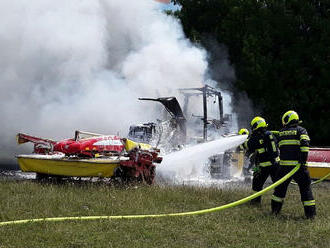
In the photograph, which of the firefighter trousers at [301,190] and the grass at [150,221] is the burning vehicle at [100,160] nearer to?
the grass at [150,221]

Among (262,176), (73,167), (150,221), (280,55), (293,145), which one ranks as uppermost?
(280,55)

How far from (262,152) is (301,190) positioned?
125 centimetres

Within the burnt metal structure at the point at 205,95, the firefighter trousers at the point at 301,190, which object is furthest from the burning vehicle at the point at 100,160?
the burnt metal structure at the point at 205,95

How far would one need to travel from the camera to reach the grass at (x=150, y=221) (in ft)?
15.8

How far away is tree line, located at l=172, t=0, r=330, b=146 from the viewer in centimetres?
2158

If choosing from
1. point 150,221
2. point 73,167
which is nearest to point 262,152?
point 150,221

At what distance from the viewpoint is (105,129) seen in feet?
42.9

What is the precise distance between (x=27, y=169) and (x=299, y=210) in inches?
224

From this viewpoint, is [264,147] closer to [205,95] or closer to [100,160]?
[100,160]

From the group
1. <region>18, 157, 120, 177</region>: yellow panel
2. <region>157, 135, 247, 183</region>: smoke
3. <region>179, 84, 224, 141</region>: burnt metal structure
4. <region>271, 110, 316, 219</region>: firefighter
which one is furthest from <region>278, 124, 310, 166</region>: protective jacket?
<region>179, 84, 224, 141</region>: burnt metal structure

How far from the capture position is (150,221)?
569 cm

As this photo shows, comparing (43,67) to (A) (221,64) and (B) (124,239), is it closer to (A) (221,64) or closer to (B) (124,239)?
(B) (124,239)

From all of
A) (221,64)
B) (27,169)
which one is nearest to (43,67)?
(27,169)

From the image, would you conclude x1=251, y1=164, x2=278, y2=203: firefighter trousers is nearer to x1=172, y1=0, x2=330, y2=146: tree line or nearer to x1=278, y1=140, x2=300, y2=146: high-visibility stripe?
x1=278, y1=140, x2=300, y2=146: high-visibility stripe
